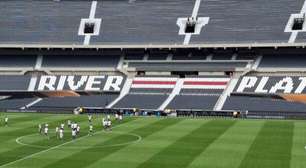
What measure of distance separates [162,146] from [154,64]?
116 ft

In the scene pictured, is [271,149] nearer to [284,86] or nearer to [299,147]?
[299,147]

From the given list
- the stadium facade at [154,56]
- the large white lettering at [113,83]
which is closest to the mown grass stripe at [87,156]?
the stadium facade at [154,56]

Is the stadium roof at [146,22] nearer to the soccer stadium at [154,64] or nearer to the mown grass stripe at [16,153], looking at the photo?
the soccer stadium at [154,64]

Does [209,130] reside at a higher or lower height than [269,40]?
lower

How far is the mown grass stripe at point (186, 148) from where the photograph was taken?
2827 cm

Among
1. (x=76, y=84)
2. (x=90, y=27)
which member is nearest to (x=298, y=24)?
(x=90, y=27)

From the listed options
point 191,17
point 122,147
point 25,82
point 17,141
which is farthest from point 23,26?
point 122,147

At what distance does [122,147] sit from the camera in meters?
33.6

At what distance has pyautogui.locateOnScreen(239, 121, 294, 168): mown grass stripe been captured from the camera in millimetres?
28250

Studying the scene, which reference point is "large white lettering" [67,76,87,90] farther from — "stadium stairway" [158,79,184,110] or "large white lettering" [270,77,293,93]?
"large white lettering" [270,77,293,93]

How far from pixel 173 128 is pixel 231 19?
28.7 meters

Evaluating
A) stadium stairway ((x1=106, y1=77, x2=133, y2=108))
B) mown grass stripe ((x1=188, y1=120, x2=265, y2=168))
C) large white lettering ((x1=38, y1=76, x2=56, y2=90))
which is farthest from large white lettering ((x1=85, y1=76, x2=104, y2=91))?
mown grass stripe ((x1=188, y1=120, x2=265, y2=168))

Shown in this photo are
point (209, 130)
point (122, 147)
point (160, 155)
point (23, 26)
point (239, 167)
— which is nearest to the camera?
point (239, 167)

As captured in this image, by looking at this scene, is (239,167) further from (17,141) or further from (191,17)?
(191,17)
